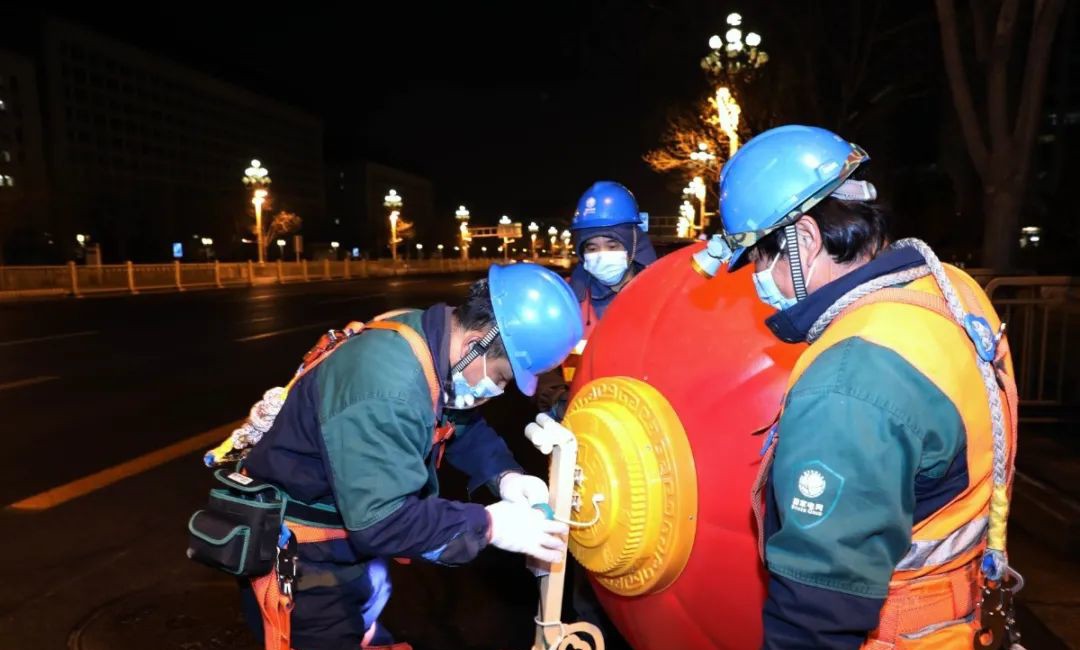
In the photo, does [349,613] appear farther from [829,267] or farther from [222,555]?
[829,267]

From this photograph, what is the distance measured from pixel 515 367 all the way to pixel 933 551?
1.21 meters

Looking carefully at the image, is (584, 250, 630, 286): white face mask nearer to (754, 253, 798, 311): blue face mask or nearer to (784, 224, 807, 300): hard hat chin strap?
(754, 253, 798, 311): blue face mask

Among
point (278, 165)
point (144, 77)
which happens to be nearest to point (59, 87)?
point (144, 77)

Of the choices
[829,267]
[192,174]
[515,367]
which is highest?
→ [192,174]

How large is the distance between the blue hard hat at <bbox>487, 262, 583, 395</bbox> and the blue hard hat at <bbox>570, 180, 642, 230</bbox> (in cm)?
249

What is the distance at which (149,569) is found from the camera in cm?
422

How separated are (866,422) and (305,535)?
5.68 ft

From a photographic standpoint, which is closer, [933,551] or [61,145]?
[933,551]

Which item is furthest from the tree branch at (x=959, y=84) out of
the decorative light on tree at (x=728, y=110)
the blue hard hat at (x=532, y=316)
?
the decorative light on tree at (x=728, y=110)

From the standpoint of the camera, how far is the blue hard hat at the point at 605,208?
15.4ft

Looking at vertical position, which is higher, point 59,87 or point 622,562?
point 59,87

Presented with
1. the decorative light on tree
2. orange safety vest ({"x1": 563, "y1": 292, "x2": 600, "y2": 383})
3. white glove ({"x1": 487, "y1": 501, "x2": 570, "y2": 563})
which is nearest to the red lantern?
white glove ({"x1": 487, "y1": 501, "x2": 570, "y2": 563})

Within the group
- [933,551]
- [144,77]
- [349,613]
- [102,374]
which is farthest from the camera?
[144,77]

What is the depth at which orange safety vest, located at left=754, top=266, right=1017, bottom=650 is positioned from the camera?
141cm
